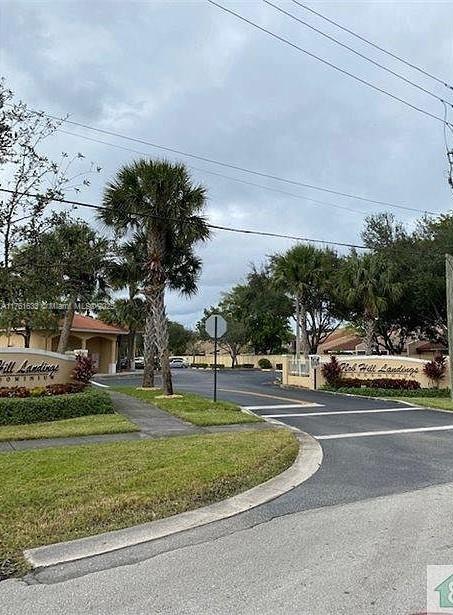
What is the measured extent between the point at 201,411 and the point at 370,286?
1762 centimetres

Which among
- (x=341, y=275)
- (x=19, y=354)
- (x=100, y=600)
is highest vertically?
(x=341, y=275)

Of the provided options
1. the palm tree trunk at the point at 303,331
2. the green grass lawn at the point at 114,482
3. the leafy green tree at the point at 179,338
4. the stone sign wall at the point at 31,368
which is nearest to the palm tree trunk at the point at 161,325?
the stone sign wall at the point at 31,368

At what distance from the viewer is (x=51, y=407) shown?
12945mm

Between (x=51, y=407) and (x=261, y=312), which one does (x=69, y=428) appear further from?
(x=261, y=312)

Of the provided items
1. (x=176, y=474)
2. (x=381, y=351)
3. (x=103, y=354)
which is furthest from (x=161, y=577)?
(x=381, y=351)

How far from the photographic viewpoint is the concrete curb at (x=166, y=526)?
15.5ft

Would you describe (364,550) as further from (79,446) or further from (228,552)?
(79,446)

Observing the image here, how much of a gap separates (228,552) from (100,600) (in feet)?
4.31

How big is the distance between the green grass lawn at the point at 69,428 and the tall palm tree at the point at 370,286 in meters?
19.7

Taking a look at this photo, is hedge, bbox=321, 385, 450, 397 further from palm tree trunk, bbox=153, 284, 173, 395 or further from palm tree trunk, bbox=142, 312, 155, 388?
palm tree trunk, bbox=153, 284, 173, 395

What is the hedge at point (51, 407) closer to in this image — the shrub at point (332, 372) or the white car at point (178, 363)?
the shrub at point (332, 372)

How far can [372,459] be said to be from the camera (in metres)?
8.92

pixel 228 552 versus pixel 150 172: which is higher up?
pixel 150 172

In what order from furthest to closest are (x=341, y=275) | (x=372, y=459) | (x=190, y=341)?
1. (x=190, y=341)
2. (x=341, y=275)
3. (x=372, y=459)
